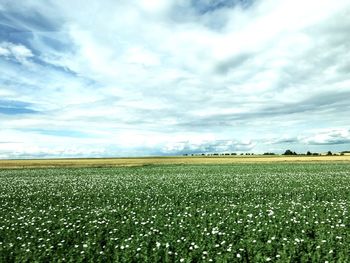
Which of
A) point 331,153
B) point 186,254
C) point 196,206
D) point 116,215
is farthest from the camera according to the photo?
point 331,153

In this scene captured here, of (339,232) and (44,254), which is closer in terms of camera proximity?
(44,254)

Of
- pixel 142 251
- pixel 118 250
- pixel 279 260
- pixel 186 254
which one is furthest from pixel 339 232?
pixel 118 250

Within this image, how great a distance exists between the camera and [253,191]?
71.7 feet

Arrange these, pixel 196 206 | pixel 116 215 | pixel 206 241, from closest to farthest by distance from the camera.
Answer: pixel 206 241 < pixel 116 215 < pixel 196 206

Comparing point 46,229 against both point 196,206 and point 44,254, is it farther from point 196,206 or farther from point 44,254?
point 196,206

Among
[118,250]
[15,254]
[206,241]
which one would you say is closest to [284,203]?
[206,241]

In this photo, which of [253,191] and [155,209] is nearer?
[155,209]

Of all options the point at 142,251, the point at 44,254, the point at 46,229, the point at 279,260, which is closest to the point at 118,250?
the point at 142,251

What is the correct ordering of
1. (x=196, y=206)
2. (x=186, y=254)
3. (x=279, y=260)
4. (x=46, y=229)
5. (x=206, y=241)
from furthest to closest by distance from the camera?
(x=196, y=206) < (x=46, y=229) < (x=206, y=241) < (x=186, y=254) < (x=279, y=260)

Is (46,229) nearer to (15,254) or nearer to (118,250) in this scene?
(15,254)

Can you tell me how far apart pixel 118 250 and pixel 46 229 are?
13.0ft

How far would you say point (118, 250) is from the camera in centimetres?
995

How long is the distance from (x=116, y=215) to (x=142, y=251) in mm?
5777

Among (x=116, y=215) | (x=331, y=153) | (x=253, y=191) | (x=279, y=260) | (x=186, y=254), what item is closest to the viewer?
(x=279, y=260)
